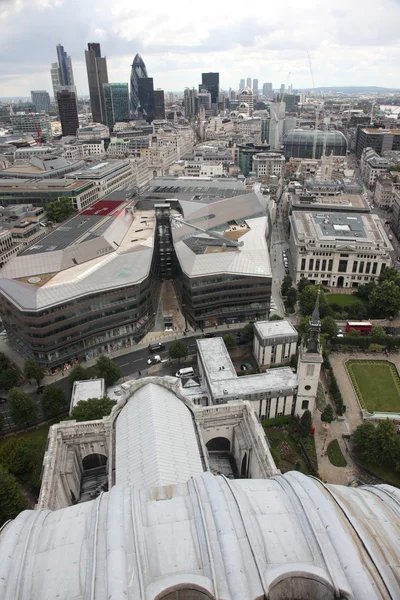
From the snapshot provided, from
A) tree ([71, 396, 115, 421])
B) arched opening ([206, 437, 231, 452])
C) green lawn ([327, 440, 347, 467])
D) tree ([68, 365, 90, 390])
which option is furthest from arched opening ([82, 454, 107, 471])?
green lawn ([327, 440, 347, 467])

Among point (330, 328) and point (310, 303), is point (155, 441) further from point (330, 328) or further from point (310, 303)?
point (310, 303)

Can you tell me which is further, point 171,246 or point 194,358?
point 171,246

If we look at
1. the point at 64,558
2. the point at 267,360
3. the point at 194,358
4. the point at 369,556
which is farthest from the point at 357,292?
the point at 64,558

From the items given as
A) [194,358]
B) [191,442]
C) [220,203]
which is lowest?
[194,358]

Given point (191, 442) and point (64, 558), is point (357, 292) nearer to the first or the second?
point (191, 442)

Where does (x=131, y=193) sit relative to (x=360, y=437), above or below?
above

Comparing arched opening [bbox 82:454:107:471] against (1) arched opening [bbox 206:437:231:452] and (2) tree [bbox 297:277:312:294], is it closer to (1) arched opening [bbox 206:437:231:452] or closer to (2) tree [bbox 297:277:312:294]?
(1) arched opening [bbox 206:437:231:452]
